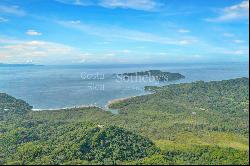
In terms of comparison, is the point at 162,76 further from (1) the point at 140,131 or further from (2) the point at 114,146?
(2) the point at 114,146

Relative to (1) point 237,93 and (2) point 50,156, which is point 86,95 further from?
(2) point 50,156

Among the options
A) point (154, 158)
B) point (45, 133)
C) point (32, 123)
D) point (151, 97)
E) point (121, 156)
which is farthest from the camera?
point (151, 97)

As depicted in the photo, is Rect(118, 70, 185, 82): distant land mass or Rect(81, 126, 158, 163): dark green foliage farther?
Rect(118, 70, 185, 82): distant land mass

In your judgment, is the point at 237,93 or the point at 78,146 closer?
the point at 78,146

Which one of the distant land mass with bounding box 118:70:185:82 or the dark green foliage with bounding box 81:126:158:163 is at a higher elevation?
the distant land mass with bounding box 118:70:185:82

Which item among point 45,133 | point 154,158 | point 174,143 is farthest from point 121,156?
point 45,133

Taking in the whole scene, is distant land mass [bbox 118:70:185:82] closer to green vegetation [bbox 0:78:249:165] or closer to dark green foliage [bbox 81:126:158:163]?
green vegetation [bbox 0:78:249:165]

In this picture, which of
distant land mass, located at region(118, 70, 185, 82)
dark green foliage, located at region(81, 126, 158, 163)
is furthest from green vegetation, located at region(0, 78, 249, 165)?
distant land mass, located at region(118, 70, 185, 82)

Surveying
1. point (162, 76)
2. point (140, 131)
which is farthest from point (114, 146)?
point (162, 76)
